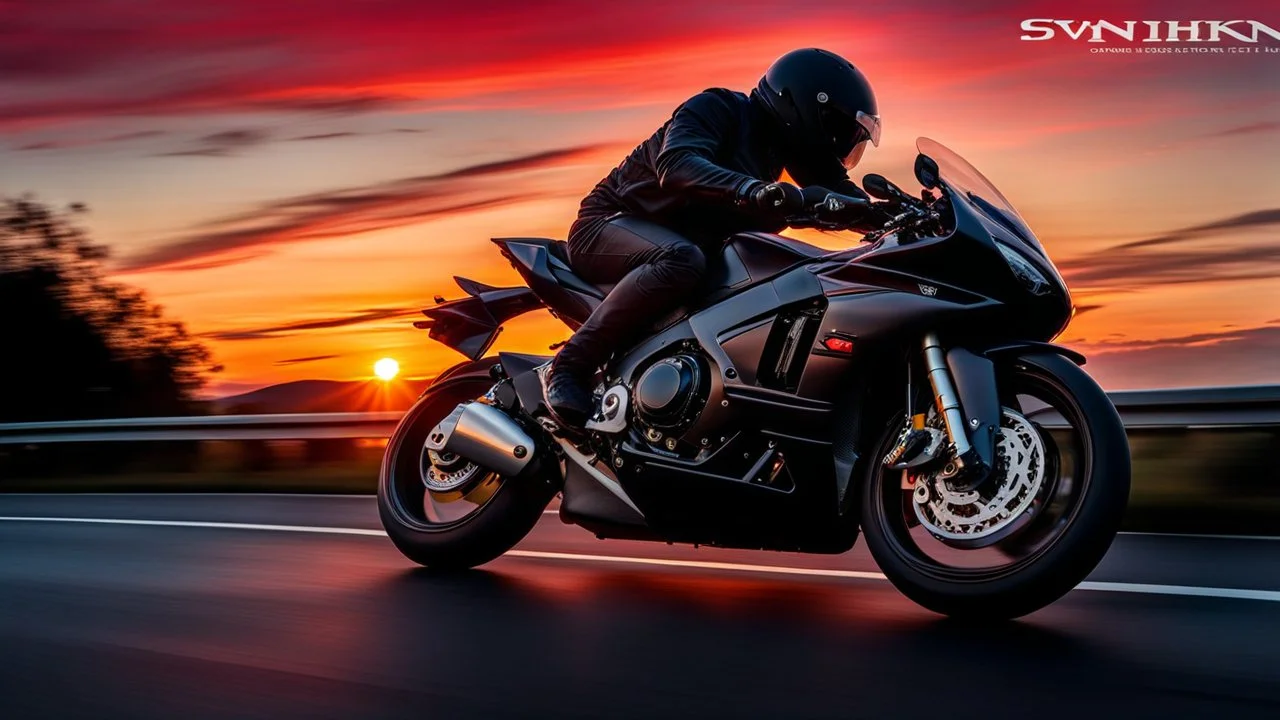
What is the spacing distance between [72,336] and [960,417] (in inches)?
1088

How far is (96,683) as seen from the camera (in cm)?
382

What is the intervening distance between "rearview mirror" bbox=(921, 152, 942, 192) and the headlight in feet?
1.03

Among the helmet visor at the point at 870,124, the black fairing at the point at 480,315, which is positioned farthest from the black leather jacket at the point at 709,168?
the black fairing at the point at 480,315

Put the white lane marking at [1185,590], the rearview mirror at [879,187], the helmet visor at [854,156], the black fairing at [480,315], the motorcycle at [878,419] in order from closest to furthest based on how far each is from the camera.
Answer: the motorcycle at [878,419]
the rearview mirror at [879,187]
the white lane marking at [1185,590]
the helmet visor at [854,156]
the black fairing at [480,315]

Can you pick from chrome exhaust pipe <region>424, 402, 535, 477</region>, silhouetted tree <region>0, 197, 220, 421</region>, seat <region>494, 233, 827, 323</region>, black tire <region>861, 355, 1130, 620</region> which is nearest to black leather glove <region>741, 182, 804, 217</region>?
seat <region>494, 233, 827, 323</region>

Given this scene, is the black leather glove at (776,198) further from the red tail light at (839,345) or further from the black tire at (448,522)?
the black tire at (448,522)

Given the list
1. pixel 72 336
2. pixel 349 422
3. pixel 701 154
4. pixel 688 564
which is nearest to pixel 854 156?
pixel 701 154

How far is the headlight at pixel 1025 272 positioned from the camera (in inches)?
166

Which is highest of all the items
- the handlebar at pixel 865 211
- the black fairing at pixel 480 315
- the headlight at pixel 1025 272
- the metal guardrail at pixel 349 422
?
the handlebar at pixel 865 211

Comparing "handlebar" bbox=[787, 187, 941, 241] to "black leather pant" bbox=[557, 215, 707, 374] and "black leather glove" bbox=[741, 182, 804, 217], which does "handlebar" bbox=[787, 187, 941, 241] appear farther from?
"black leather pant" bbox=[557, 215, 707, 374]

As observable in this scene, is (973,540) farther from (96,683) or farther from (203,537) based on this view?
(203,537)

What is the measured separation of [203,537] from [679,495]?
10.9ft

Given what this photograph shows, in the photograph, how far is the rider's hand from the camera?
15.2 ft

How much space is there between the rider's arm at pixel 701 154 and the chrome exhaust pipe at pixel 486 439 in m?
1.14
